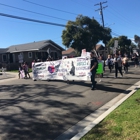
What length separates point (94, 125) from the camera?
16.8ft

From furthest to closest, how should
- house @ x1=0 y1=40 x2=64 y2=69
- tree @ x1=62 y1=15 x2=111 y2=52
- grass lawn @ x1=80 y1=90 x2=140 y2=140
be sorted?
1. tree @ x1=62 y1=15 x2=111 y2=52
2. house @ x1=0 y1=40 x2=64 y2=69
3. grass lawn @ x1=80 y1=90 x2=140 y2=140

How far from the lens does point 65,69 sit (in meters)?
13.0

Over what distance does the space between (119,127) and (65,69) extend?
8.51 m

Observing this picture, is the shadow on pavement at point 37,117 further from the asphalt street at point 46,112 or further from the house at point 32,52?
the house at point 32,52

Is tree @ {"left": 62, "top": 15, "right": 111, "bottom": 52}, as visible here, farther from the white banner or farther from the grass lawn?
the grass lawn

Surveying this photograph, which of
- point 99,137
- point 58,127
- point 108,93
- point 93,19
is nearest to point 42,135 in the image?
point 58,127

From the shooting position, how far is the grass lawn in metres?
4.28

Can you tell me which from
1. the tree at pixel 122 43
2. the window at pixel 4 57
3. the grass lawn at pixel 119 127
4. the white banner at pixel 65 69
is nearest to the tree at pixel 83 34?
the window at pixel 4 57

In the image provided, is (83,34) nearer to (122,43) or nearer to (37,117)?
(122,43)

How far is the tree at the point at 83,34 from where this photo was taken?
3931 cm

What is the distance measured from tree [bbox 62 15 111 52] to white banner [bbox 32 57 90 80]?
80.7ft

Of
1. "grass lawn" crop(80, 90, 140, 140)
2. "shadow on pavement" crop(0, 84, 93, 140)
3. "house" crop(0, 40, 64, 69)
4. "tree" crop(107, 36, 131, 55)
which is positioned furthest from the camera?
"tree" crop(107, 36, 131, 55)

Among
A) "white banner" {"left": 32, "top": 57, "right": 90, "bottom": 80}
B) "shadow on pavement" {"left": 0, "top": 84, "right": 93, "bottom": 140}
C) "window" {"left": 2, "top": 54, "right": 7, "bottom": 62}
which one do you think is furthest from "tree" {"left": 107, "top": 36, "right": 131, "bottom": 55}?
"shadow on pavement" {"left": 0, "top": 84, "right": 93, "bottom": 140}

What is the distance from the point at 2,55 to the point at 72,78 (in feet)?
103
